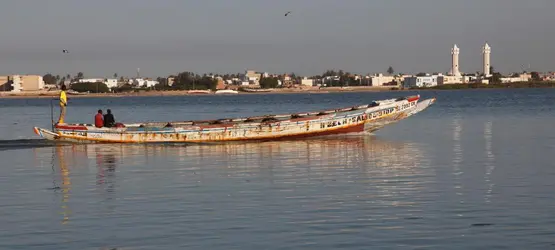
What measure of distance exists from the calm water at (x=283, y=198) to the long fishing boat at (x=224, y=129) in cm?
315

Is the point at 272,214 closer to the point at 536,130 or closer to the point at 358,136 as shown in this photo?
the point at 358,136

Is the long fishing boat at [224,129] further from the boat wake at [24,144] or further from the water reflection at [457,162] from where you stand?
the water reflection at [457,162]

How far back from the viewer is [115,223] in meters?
15.6

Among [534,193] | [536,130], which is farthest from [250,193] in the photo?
[536,130]

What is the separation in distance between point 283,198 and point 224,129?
671 inches

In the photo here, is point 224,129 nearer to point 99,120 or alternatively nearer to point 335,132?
point 335,132

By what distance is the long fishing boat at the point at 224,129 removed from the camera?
34500mm

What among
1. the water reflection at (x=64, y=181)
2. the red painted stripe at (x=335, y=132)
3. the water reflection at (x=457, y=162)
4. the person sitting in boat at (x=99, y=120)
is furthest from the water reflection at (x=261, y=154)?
the water reflection at (x=457, y=162)

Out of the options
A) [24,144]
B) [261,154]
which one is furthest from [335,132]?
[24,144]

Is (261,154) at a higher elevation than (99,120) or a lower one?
lower

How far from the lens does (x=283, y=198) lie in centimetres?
1802

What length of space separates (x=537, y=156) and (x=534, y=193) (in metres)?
8.53

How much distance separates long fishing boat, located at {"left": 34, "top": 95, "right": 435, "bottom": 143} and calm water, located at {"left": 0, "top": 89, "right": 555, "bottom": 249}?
315 cm

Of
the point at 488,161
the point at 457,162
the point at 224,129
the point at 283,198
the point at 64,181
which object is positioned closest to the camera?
the point at 283,198
